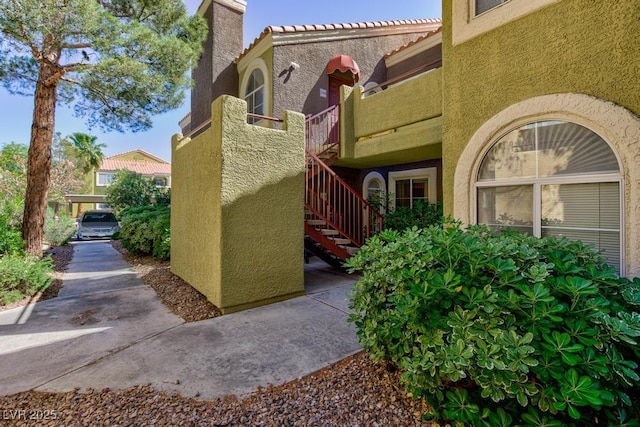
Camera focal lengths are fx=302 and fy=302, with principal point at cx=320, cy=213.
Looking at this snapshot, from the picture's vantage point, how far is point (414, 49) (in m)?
10.9

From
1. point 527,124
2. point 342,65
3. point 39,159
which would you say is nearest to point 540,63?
point 527,124

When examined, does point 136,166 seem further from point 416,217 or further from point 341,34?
point 416,217

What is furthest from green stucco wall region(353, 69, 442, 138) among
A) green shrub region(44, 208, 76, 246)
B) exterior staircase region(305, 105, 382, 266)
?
green shrub region(44, 208, 76, 246)

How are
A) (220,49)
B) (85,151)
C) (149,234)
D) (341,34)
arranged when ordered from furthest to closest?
1. (85,151)
2. (220,49)
3. (341,34)
4. (149,234)

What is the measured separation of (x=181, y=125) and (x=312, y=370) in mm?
17338

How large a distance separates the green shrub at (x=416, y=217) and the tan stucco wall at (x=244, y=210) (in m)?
3.03

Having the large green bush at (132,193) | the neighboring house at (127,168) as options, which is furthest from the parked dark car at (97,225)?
the neighboring house at (127,168)

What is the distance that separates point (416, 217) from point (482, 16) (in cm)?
458

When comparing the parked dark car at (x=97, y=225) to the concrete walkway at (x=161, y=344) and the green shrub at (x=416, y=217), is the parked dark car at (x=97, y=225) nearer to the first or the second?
the concrete walkway at (x=161, y=344)

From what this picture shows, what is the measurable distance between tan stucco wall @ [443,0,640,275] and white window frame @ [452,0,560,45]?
82 mm

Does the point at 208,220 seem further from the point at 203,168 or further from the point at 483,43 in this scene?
the point at 483,43

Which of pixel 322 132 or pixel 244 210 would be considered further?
pixel 322 132

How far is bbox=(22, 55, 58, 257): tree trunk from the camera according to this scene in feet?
27.2

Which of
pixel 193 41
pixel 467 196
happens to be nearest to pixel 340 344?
pixel 467 196
